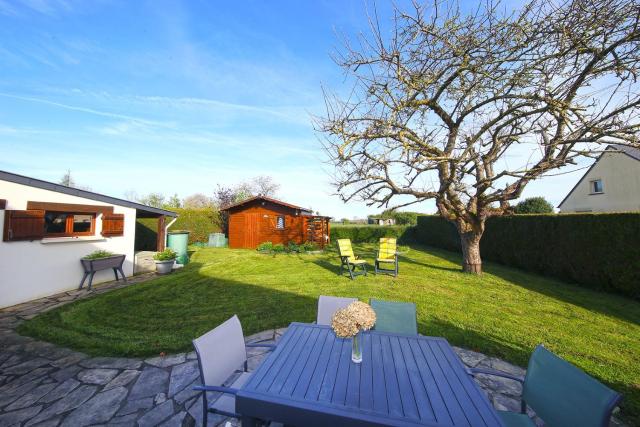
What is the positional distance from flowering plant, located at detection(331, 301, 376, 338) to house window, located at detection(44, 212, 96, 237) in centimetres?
825

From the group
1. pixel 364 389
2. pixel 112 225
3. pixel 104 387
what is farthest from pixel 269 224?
pixel 364 389

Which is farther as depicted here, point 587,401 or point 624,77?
point 624,77

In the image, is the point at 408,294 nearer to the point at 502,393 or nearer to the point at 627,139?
the point at 502,393

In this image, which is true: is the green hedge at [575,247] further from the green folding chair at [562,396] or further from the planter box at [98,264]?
the planter box at [98,264]

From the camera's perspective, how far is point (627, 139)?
470cm

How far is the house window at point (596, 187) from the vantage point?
17.5 m

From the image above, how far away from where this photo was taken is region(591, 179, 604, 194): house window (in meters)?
17.5

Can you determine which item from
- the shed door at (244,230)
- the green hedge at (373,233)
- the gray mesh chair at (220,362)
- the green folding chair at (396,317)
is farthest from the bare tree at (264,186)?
the gray mesh chair at (220,362)

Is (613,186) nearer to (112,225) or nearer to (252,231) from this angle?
(252,231)

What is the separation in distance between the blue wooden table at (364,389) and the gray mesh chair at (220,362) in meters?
0.29

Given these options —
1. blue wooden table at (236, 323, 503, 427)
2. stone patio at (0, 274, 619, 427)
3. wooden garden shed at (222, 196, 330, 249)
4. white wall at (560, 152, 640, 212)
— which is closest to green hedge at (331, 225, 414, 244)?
wooden garden shed at (222, 196, 330, 249)

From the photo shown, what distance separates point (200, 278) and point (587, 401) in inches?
349

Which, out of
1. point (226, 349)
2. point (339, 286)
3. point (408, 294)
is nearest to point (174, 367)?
point (226, 349)

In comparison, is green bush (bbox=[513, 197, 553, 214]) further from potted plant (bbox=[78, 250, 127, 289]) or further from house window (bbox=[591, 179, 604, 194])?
potted plant (bbox=[78, 250, 127, 289])
